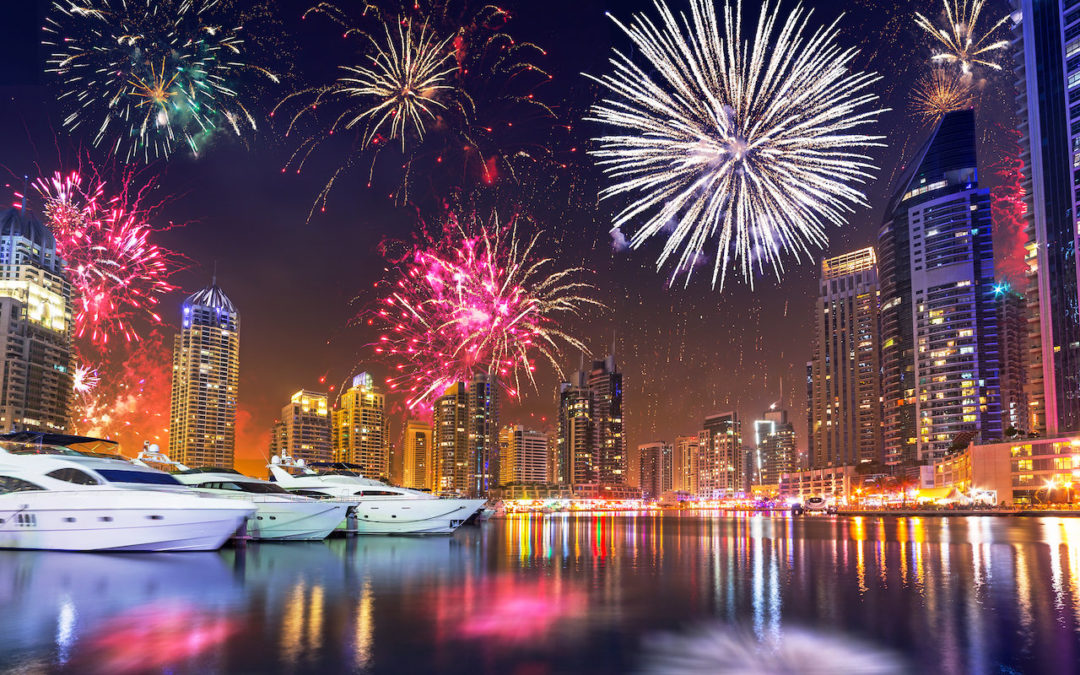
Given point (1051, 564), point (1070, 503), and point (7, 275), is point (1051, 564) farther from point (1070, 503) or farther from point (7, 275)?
point (7, 275)

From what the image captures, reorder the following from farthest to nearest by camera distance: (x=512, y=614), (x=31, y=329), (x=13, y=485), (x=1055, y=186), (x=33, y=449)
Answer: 1. (x=31, y=329)
2. (x=1055, y=186)
3. (x=33, y=449)
4. (x=13, y=485)
5. (x=512, y=614)

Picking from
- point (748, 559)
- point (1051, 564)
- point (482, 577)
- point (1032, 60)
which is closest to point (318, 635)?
point (482, 577)

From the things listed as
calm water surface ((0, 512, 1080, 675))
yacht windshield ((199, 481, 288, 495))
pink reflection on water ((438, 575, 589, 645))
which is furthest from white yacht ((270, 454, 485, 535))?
pink reflection on water ((438, 575, 589, 645))

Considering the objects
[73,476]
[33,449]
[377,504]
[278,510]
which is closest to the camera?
[73,476]

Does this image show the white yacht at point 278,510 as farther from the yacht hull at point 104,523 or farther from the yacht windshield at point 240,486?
the yacht hull at point 104,523

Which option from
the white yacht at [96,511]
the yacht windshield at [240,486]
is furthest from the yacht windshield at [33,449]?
the yacht windshield at [240,486]

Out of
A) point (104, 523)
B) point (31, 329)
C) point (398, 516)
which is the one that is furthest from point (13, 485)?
point (31, 329)

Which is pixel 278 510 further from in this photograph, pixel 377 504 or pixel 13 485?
pixel 13 485
